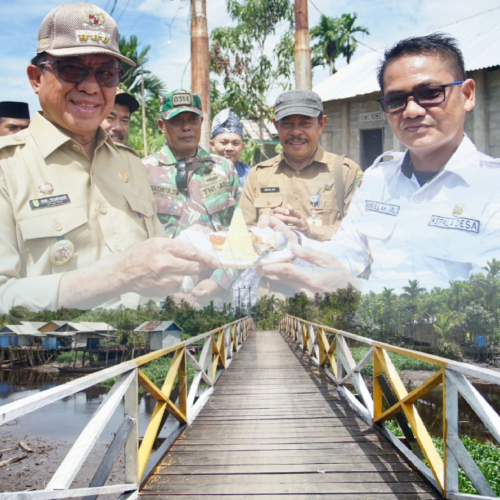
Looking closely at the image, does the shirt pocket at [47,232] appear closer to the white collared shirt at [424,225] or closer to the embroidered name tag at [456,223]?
the white collared shirt at [424,225]

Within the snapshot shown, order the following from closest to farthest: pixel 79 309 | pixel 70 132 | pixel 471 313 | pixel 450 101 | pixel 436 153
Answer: pixel 70 132 < pixel 79 309 < pixel 450 101 < pixel 436 153 < pixel 471 313

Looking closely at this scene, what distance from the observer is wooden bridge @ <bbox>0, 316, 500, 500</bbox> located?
73.6 inches

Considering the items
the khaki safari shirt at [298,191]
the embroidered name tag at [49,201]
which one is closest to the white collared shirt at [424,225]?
the khaki safari shirt at [298,191]

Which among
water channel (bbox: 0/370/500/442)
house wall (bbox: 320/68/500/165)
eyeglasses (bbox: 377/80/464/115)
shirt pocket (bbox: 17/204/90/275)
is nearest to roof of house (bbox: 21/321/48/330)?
shirt pocket (bbox: 17/204/90/275)

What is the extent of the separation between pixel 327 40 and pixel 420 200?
400 centimetres

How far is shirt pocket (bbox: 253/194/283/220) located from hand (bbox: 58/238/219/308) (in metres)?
0.89

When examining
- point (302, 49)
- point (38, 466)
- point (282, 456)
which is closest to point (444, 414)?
point (282, 456)

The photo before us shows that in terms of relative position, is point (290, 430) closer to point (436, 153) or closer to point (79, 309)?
point (79, 309)

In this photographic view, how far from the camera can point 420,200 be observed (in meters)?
6.25

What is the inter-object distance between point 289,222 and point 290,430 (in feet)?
10.3

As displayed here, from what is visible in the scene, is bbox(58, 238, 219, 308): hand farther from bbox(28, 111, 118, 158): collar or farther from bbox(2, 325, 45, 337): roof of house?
bbox(28, 111, 118, 158): collar

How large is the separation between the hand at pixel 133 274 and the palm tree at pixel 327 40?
15.7 ft

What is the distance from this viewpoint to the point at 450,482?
209 cm

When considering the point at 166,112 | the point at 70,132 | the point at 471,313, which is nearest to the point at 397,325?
the point at 471,313
